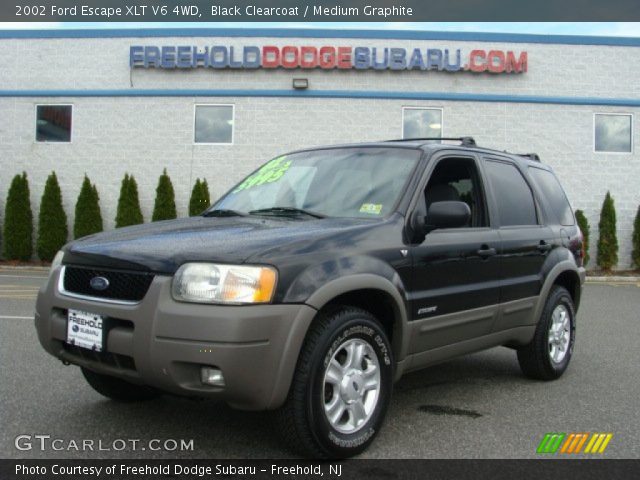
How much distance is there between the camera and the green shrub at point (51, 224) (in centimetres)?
1631

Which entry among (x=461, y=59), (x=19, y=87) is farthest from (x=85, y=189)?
(x=461, y=59)

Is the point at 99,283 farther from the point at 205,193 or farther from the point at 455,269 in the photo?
the point at 205,193

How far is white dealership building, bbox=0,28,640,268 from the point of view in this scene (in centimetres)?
1653

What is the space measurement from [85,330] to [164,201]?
13294 millimetres

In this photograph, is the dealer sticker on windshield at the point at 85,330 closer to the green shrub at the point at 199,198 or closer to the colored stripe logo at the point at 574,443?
the colored stripe logo at the point at 574,443

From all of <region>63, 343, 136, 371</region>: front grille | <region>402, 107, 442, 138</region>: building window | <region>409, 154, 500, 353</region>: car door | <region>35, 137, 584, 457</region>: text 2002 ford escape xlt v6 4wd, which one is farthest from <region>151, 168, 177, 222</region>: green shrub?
<region>63, 343, 136, 371</region>: front grille

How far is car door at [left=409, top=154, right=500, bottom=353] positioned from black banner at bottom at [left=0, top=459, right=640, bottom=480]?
0.81 meters

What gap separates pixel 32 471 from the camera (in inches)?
124

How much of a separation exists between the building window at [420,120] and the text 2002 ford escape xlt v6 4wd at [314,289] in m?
11.8

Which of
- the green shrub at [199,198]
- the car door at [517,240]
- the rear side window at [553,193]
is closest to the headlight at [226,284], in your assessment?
the car door at [517,240]

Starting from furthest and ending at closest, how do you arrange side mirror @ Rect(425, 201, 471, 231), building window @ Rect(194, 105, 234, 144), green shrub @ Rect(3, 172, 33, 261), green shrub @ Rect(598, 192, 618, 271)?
building window @ Rect(194, 105, 234, 144) → green shrub @ Rect(3, 172, 33, 261) → green shrub @ Rect(598, 192, 618, 271) → side mirror @ Rect(425, 201, 471, 231)

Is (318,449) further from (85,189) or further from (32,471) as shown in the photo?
(85,189)

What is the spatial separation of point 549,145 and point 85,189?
1223cm

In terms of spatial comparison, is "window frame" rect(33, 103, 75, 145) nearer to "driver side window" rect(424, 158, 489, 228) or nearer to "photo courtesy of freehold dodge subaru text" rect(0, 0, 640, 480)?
"photo courtesy of freehold dodge subaru text" rect(0, 0, 640, 480)
